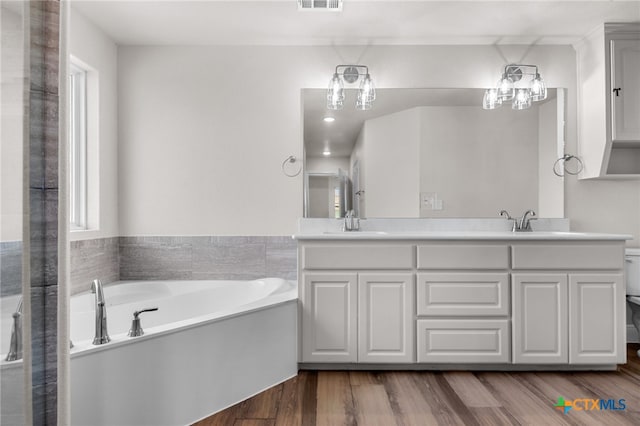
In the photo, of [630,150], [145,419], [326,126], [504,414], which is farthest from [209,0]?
[630,150]

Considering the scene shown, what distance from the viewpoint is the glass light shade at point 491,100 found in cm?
279

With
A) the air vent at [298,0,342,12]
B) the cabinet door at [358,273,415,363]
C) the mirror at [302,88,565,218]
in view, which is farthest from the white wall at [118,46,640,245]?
the cabinet door at [358,273,415,363]

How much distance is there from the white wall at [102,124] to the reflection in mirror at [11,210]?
6.38 ft

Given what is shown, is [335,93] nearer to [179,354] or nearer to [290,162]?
[290,162]

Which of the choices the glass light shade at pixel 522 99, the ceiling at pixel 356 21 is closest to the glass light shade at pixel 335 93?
the ceiling at pixel 356 21

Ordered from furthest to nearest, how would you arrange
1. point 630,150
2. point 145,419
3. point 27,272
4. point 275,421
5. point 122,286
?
1. point 630,150
2. point 122,286
3. point 275,421
4. point 145,419
5. point 27,272

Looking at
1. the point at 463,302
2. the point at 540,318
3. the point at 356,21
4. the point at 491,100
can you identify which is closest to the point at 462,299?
the point at 463,302

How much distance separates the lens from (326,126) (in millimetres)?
2838

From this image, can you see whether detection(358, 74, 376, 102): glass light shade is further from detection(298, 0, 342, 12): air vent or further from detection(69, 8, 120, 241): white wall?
detection(69, 8, 120, 241): white wall

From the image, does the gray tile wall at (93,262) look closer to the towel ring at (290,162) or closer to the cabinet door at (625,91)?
the towel ring at (290,162)

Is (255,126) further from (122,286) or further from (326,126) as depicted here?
(122,286)

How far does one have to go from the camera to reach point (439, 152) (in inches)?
111

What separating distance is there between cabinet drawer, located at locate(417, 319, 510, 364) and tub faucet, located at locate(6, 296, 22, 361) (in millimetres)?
1985

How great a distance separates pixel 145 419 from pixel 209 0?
2.33m
